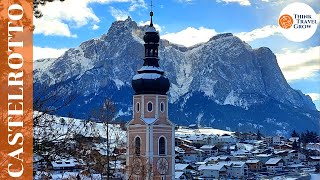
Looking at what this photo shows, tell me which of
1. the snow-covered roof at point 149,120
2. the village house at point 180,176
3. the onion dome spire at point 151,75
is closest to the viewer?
the snow-covered roof at point 149,120

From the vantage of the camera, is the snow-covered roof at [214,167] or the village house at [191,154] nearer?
the snow-covered roof at [214,167]

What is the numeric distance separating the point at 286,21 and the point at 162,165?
21.8 meters

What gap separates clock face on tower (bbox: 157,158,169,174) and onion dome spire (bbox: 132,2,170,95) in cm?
396

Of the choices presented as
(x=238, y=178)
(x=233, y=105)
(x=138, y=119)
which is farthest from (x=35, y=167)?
(x=233, y=105)

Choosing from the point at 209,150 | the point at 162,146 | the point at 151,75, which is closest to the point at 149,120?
the point at 162,146

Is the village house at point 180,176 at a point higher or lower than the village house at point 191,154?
lower

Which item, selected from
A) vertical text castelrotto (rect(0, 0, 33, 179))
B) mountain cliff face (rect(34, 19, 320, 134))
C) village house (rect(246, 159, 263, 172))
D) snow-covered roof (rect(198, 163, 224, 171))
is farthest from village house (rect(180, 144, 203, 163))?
mountain cliff face (rect(34, 19, 320, 134))

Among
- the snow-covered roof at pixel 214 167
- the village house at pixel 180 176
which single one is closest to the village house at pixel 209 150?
the snow-covered roof at pixel 214 167

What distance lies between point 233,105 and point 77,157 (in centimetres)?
18701

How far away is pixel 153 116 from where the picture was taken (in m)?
34.2

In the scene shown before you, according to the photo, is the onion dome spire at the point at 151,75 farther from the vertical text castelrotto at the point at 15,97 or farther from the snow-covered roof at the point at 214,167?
the snow-covered roof at the point at 214,167

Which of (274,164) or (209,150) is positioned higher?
(209,150)

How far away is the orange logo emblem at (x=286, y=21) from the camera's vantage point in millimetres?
11766

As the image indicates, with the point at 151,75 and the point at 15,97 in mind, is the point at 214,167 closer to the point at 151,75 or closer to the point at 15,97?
the point at 151,75
